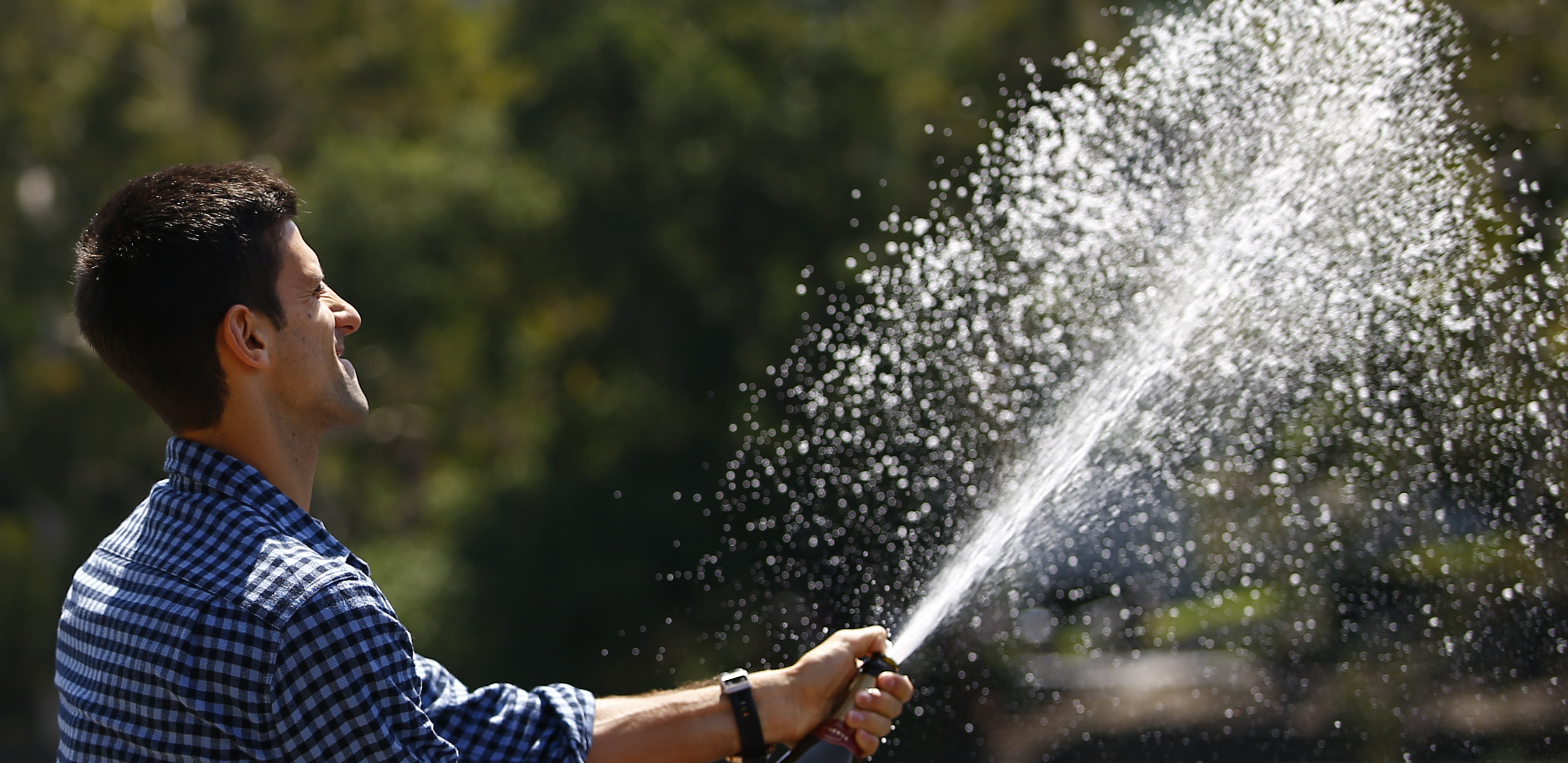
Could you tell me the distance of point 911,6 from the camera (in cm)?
1471

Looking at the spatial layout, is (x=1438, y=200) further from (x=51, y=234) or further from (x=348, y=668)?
(x=51, y=234)

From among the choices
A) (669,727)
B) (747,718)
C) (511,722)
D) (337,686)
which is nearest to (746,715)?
(747,718)

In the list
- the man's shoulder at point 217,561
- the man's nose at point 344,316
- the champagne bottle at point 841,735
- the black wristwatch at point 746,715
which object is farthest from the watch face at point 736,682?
the man's nose at point 344,316

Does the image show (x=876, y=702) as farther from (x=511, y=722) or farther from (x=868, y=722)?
(x=511, y=722)

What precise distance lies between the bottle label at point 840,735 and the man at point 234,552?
36 cm

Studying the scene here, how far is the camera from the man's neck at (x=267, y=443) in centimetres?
163

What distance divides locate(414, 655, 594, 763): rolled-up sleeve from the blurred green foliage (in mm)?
6557

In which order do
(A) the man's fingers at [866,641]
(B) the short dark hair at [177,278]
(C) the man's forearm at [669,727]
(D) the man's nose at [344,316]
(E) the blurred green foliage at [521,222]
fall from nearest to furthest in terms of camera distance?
(B) the short dark hair at [177,278]
(D) the man's nose at [344,316]
(C) the man's forearm at [669,727]
(A) the man's fingers at [866,641]
(E) the blurred green foliage at [521,222]

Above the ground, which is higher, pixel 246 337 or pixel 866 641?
pixel 246 337

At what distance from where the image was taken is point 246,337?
160 cm

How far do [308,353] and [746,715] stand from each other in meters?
0.80

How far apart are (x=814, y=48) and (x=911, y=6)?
2.18 meters

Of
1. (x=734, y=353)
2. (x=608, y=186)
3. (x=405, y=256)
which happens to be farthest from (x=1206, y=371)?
(x=405, y=256)

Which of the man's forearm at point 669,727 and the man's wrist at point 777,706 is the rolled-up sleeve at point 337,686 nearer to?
the man's forearm at point 669,727
